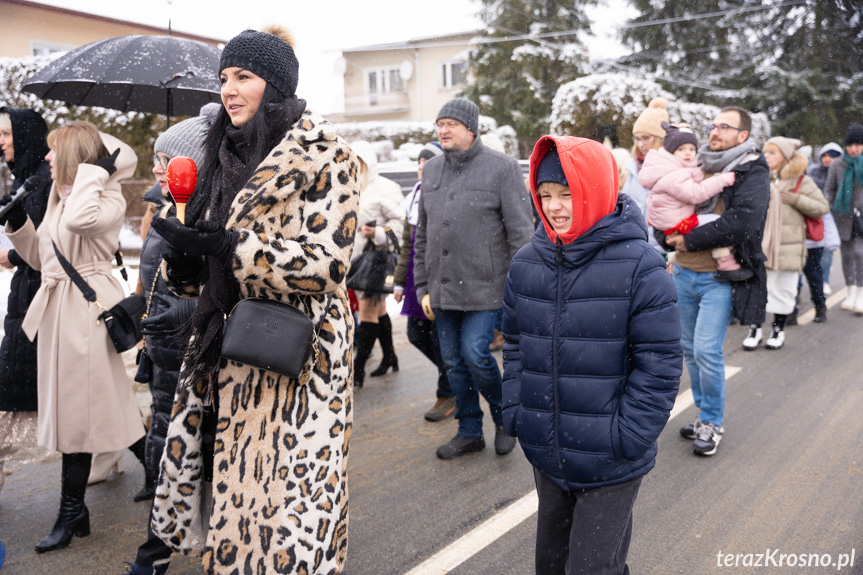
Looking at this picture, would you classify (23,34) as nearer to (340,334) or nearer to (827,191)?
(827,191)

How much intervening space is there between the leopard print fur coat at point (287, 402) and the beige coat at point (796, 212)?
6.54 metres

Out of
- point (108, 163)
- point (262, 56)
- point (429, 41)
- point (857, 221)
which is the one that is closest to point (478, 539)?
point (262, 56)

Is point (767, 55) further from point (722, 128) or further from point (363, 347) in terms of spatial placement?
point (363, 347)

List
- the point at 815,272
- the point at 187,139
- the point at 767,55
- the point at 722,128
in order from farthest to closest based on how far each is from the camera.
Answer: the point at 767,55, the point at 815,272, the point at 722,128, the point at 187,139

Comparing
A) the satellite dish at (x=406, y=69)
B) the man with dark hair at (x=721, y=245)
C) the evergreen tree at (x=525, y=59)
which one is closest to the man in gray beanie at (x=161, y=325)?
the man with dark hair at (x=721, y=245)

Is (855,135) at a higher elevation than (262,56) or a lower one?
lower

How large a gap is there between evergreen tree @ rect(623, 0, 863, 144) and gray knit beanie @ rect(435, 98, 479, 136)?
23.2 meters

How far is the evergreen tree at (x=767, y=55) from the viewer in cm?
2444

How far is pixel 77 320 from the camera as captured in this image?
384 centimetres

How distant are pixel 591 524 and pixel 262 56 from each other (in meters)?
2.03

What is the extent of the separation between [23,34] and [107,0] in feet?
20.0

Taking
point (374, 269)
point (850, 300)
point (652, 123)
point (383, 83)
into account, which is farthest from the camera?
point (383, 83)

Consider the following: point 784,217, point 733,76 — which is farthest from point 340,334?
point 733,76

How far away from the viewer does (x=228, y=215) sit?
8.36ft
